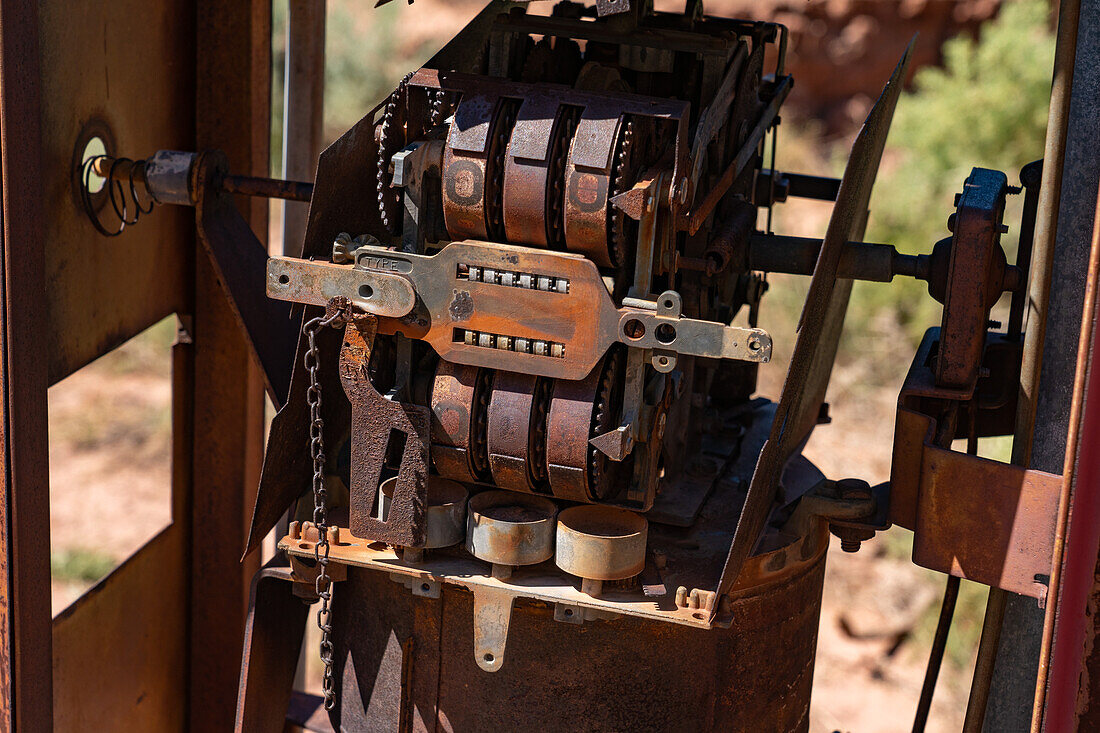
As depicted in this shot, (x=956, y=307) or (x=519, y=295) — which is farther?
(x=956, y=307)

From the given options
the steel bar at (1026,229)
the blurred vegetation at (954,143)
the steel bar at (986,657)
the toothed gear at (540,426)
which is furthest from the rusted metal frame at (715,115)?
the blurred vegetation at (954,143)

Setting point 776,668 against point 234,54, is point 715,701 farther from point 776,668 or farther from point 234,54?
point 234,54

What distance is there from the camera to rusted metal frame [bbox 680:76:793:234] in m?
2.80

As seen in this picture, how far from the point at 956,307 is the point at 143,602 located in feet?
9.26

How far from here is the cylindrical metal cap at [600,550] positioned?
2.79m

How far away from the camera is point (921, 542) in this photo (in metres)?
2.92

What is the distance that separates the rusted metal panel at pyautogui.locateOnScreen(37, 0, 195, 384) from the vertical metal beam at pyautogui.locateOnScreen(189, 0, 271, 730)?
0.08 m

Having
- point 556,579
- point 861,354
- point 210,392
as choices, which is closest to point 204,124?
point 210,392

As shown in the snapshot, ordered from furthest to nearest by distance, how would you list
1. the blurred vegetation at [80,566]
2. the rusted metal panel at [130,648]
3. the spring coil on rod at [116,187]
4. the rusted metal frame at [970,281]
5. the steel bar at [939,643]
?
the blurred vegetation at [80,566]
the rusted metal panel at [130,648]
the spring coil on rod at [116,187]
the steel bar at [939,643]
the rusted metal frame at [970,281]

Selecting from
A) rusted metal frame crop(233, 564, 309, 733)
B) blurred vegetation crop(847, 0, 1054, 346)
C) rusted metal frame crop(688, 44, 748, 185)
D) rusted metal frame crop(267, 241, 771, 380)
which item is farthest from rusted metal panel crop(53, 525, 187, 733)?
blurred vegetation crop(847, 0, 1054, 346)

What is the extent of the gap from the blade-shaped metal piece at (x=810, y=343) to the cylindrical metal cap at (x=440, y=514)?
645 millimetres

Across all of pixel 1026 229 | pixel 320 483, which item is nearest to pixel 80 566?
pixel 320 483

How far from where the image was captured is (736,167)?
3047 millimetres

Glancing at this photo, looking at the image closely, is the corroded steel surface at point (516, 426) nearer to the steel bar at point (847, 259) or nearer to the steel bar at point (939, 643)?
the steel bar at point (847, 259)
